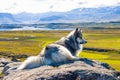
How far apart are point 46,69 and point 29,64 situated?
1187 mm

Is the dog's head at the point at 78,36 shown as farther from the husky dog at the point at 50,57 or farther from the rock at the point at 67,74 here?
the rock at the point at 67,74

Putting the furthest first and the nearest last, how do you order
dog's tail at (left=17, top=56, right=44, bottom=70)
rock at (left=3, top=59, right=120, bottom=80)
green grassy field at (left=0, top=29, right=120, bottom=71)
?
green grassy field at (left=0, top=29, right=120, bottom=71) → dog's tail at (left=17, top=56, right=44, bottom=70) → rock at (left=3, top=59, right=120, bottom=80)

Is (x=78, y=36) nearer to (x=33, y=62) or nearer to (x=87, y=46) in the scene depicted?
(x=33, y=62)

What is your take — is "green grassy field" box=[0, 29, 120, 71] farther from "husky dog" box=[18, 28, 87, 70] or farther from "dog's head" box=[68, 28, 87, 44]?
"husky dog" box=[18, 28, 87, 70]

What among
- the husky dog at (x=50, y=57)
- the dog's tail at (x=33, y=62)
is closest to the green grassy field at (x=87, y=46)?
the husky dog at (x=50, y=57)

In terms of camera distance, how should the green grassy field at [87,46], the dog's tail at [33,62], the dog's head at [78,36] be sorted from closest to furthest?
1. the dog's tail at [33,62]
2. the dog's head at [78,36]
3. the green grassy field at [87,46]

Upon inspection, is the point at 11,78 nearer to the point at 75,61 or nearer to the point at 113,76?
the point at 75,61

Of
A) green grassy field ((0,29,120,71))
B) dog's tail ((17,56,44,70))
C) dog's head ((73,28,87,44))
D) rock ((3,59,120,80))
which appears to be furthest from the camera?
green grassy field ((0,29,120,71))

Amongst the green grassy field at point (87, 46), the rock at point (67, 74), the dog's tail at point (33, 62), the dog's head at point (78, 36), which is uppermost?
the dog's head at point (78, 36)

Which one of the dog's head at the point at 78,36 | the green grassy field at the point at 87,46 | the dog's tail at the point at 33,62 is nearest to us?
the dog's tail at the point at 33,62

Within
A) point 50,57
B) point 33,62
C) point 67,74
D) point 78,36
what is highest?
point 78,36

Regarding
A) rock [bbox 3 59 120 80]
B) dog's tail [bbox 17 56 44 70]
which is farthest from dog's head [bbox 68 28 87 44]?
rock [bbox 3 59 120 80]

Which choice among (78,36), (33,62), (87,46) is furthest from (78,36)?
(87,46)

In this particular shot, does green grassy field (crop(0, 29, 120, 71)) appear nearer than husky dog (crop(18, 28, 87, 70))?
No
